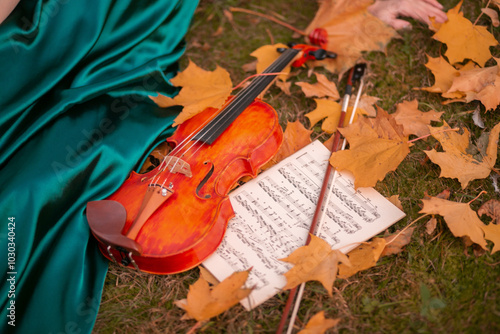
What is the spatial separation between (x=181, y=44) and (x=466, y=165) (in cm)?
147

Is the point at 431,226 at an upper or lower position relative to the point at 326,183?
lower

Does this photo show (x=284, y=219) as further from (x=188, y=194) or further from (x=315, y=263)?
(x=188, y=194)

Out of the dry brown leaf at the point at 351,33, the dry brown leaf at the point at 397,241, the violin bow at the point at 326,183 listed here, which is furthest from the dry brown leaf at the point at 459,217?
the dry brown leaf at the point at 351,33

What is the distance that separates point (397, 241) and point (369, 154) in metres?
0.34

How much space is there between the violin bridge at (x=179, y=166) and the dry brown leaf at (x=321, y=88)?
0.83 metres

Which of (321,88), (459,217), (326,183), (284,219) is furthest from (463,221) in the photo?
(321,88)

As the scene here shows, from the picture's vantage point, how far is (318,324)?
1.27 meters

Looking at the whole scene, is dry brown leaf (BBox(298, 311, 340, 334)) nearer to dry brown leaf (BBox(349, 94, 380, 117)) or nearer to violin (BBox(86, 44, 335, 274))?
violin (BBox(86, 44, 335, 274))

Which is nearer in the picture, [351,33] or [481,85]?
[481,85]

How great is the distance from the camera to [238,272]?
136 cm

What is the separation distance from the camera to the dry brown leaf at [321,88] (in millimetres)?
1972

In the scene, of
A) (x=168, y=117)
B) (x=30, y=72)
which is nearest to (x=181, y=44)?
(x=168, y=117)

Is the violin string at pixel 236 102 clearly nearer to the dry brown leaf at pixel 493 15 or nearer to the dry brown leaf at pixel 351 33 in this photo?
the dry brown leaf at pixel 351 33

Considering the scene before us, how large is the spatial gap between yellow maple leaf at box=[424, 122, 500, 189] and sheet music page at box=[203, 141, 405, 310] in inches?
10.2
